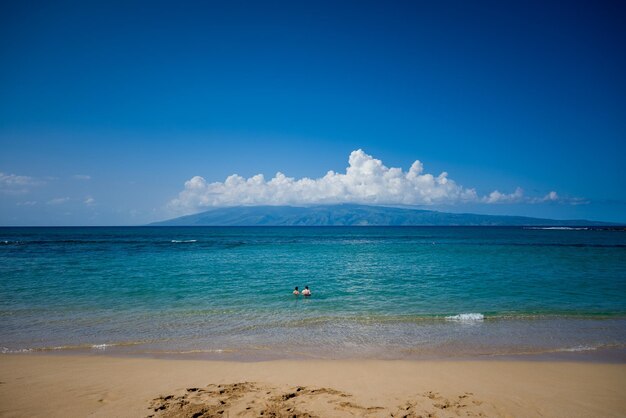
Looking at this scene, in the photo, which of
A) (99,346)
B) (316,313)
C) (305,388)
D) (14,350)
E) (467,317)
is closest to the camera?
(305,388)

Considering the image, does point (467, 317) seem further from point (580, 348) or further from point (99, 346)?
point (99, 346)

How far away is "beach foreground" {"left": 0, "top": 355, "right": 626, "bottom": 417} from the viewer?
25.2 feet

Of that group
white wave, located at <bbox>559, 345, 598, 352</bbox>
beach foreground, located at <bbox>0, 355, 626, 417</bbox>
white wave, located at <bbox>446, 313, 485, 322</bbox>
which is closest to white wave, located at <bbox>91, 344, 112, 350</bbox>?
beach foreground, located at <bbox>0, 355, 626, 417</bbox>

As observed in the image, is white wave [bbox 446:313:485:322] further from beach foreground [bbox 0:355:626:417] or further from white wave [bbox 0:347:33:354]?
white wave [bbox 0:347:33:354]

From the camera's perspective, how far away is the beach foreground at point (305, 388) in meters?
7.68

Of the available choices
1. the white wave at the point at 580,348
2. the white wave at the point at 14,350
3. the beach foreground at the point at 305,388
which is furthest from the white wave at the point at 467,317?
the white wave at the point at 14,350

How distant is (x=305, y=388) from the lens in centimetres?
875

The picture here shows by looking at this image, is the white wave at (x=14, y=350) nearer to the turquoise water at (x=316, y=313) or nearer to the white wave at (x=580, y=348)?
the turquoise water at (x=316, y=313)

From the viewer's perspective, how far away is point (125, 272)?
104ft

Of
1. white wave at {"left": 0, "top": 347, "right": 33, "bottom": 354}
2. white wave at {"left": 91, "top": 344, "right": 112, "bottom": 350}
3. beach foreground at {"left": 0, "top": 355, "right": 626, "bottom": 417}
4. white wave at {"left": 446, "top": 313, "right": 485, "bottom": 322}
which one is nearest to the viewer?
beach foreground at {"left": 0, "top": 355, "right": 626, "bottom": 417}

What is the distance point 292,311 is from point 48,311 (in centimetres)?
1300

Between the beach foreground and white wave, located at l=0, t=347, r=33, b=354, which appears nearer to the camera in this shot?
the beach foreground

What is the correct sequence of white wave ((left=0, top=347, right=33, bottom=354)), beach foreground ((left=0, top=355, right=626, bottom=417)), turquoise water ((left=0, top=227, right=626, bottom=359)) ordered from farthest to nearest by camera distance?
turquoise water ((left=0, top=227, right=626, bottom=359)), white wave ((left=0, top=347, right=33, bottom=354)), beach foreground ((left=0, top=355, right=626, bottom=417))

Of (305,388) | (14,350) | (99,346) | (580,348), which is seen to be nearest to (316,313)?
(305,388)
